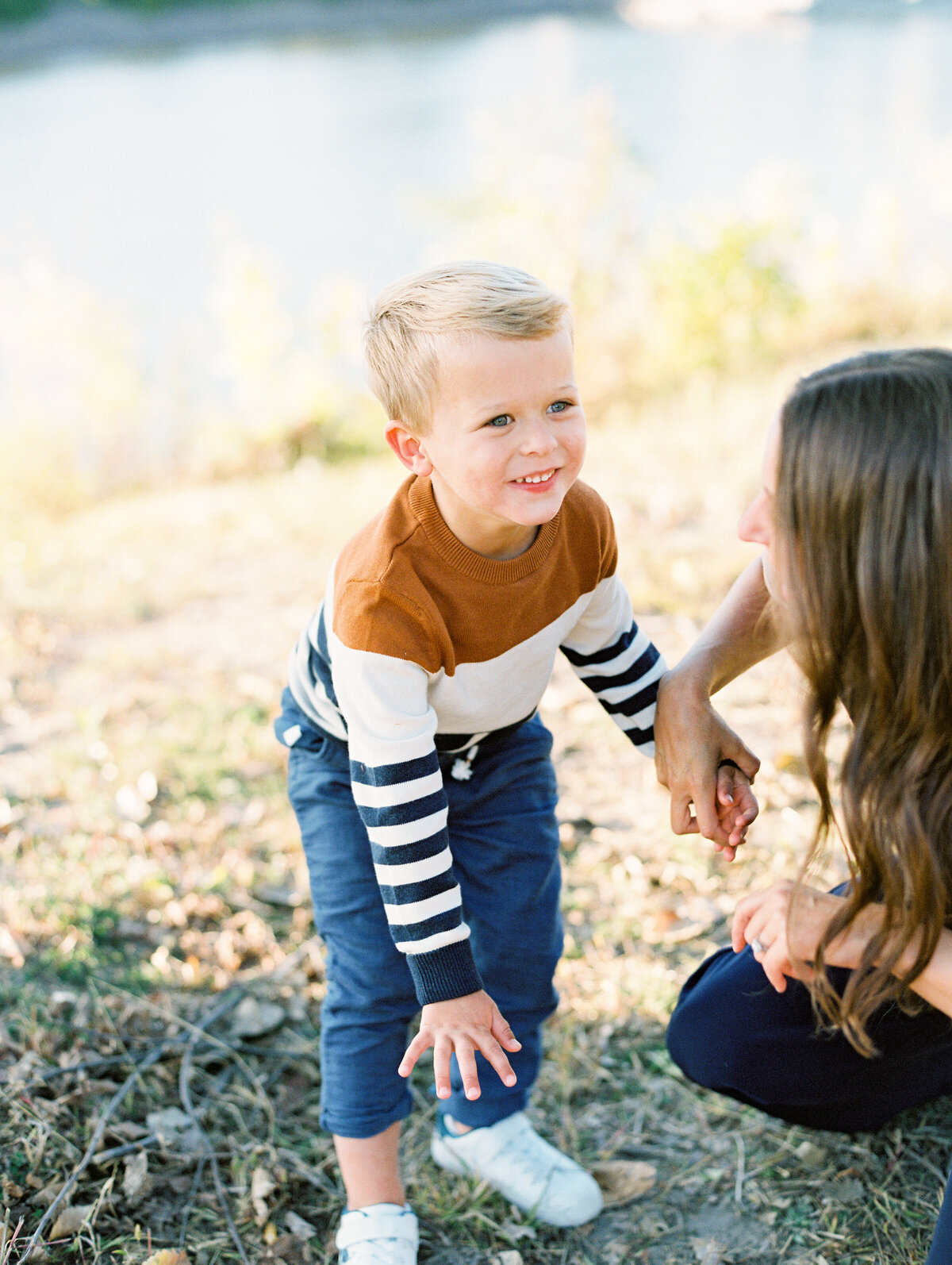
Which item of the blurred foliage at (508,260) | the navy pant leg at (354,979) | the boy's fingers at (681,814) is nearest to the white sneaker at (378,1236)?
the navy pant leg at (354,979)

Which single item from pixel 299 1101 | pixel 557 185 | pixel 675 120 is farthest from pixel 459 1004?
pixel 675 120

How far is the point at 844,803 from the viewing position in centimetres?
129

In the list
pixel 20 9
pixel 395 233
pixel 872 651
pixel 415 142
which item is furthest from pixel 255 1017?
pixel 20 9

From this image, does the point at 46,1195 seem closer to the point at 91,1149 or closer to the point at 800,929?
the point at 91,1149

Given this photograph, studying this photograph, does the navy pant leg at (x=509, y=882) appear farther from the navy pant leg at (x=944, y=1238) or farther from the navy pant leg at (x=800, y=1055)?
the navy pant leg at (x=944, y=1238)

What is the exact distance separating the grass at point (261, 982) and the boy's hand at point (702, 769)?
21.4 inches

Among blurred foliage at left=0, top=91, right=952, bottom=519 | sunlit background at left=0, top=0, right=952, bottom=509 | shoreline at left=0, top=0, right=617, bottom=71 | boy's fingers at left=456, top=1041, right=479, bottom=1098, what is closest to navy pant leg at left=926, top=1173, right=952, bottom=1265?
boy's fingers at left=456, top=1041, right=479, bottom=1098

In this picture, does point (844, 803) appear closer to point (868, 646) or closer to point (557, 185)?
point (868, 646)

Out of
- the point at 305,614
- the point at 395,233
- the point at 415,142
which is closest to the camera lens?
the point at 305,614

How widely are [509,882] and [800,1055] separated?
477 millimetres

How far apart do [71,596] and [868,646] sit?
330 centimetres

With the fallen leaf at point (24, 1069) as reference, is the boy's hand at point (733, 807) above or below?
above

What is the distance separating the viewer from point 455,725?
5.37 feet

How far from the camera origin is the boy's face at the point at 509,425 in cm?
144
